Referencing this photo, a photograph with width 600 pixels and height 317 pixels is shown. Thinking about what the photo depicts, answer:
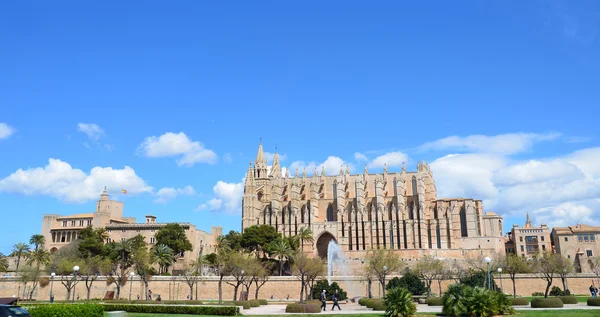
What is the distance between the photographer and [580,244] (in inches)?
3189

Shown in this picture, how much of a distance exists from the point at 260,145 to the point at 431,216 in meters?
38.3

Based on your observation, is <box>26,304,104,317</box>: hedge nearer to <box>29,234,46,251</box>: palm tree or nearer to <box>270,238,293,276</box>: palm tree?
<box>270,238,293,276</box>: palm tree

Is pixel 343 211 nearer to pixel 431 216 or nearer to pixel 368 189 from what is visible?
pixel 368 189

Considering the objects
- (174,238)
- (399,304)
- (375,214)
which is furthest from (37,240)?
(399,304)

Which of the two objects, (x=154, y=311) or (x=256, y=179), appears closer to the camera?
(x=154, y=311)

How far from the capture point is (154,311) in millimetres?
30969

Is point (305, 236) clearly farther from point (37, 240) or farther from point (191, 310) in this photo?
point (191, 310)

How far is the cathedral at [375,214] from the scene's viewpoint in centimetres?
7969

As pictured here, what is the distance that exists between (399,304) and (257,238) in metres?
51.7

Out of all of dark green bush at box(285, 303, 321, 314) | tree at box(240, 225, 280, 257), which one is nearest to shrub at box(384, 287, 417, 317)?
dark green bush at box(285, 303, 321, 314)

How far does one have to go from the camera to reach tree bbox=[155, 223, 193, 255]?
3029 inches

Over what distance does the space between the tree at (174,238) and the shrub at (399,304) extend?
2258 inches

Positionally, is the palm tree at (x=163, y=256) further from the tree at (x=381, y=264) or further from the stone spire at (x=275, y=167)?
the stone spire at (x=275, y=167)

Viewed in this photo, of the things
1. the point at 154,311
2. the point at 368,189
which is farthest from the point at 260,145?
the point at 154,311
